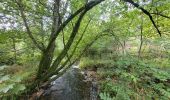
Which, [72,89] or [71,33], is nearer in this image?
[71,33]

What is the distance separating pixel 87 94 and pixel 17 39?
3.10 meters

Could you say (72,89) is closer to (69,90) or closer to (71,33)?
(69,90)

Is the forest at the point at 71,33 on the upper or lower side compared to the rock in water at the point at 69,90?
upper

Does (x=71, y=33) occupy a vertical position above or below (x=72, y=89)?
above

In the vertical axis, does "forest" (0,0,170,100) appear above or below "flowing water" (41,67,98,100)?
above

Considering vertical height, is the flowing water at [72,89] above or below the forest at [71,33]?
below

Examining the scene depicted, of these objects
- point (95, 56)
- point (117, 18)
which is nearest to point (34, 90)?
point (117, 18)

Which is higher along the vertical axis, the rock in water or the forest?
the forest

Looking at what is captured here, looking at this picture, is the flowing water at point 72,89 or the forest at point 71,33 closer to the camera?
the forest at point 71,33

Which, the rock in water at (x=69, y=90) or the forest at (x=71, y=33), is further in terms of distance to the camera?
the rock in water at (x=69, y=90)

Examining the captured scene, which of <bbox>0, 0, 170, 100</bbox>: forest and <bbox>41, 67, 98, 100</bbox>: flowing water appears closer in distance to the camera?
<bbox>0, 0, 170, 100</bbox>: forest

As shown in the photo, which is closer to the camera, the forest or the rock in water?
the forest

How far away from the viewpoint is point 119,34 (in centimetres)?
599

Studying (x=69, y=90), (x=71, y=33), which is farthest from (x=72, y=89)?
(x=71, y=33)
